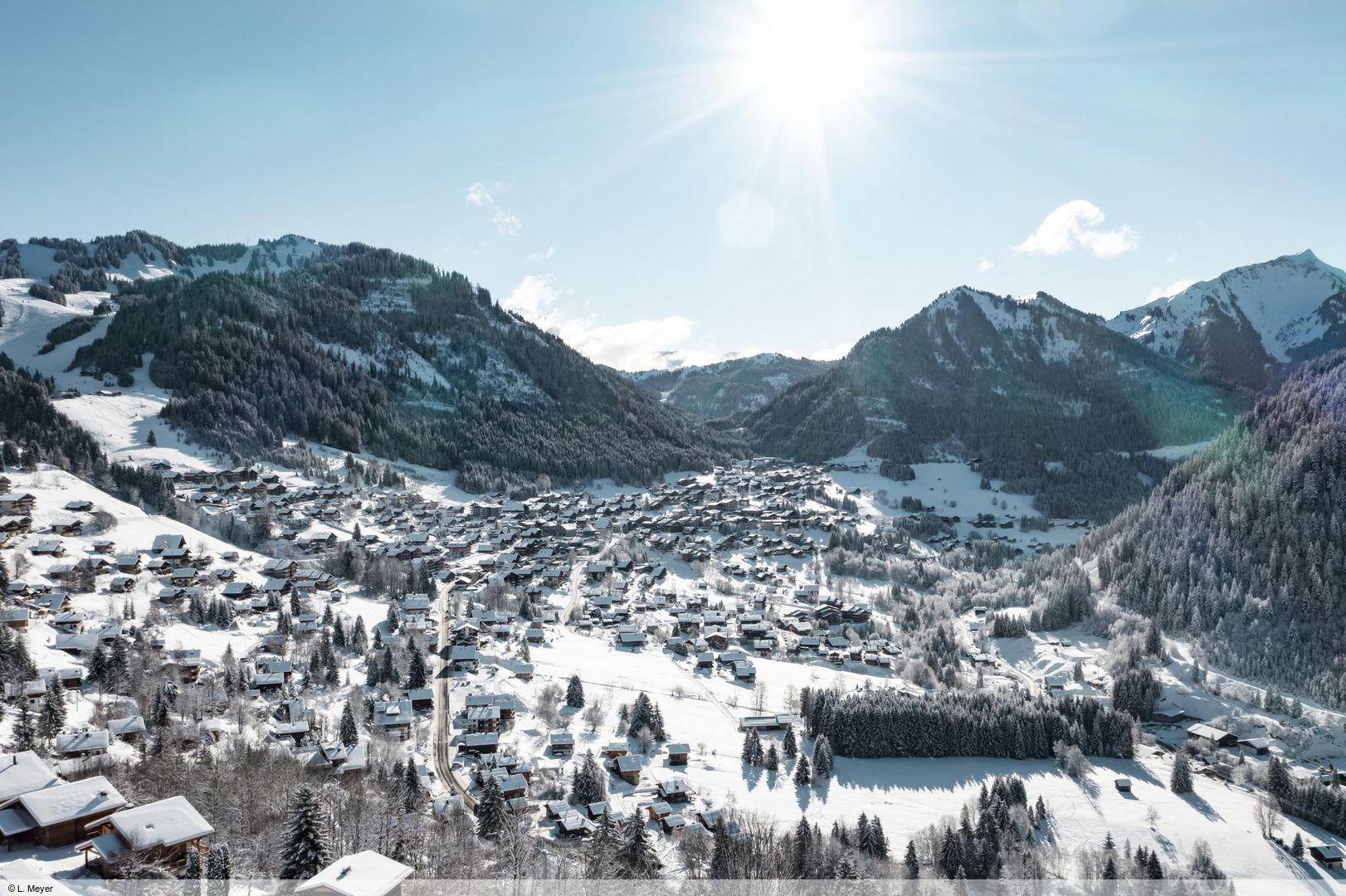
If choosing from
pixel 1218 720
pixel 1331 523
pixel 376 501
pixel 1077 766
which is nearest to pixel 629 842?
pixel 1077 766

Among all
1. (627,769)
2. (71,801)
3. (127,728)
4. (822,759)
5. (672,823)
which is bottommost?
(672,823)

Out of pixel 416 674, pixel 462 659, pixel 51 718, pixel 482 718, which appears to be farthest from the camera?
pixel 462 659

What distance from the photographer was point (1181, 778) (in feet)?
180

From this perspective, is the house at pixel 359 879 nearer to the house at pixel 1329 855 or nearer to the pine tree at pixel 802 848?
the pine tree at pixel 802 848

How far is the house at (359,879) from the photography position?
78.8ft

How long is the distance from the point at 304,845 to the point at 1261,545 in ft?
337

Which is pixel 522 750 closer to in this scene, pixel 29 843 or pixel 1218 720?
pixel 29 843

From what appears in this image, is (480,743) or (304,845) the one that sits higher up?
(304,845)

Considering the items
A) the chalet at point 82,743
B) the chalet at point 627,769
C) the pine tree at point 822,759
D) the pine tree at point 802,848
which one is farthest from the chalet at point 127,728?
the pine tree at point 822,759

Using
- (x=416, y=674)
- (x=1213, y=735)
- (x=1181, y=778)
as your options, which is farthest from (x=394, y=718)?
(x=1213, y=735)

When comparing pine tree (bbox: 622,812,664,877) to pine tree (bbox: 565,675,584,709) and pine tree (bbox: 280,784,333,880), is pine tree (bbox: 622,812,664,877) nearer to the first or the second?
pine tree (bbox: 280,784,333,880)

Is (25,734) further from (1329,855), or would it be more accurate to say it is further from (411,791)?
(1329,855)

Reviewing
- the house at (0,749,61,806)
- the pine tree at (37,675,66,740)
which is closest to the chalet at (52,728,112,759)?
the pine tree at (37,675,66,740)

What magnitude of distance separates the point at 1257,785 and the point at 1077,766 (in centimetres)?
1309
